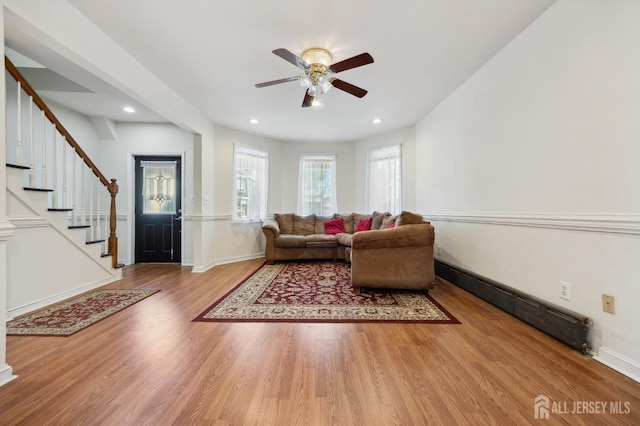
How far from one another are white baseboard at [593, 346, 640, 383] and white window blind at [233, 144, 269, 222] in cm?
479

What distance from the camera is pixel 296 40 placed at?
2291 millimetres

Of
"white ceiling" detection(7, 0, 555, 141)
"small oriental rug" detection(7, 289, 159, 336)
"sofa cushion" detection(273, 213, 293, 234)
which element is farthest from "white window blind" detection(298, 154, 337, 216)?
"small oriental rug" detection(7, 289, 159, 336)

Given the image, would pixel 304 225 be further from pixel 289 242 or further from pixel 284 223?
pixel 289 242

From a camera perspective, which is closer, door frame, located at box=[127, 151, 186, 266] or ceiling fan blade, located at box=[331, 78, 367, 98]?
ceiling fan blade, located at box=[331, 78, 367, 98]

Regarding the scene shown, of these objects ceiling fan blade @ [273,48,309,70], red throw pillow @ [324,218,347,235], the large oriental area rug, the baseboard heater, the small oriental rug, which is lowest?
the small oriental rug

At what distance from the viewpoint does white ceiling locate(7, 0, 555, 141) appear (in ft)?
6.37

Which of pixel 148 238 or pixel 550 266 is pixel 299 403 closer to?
pixel 550 266

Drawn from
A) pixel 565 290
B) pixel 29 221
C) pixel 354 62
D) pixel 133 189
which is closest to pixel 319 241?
pixel 354 62

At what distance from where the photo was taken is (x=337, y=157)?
5.80 m

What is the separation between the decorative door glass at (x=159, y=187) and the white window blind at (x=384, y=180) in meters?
3.80

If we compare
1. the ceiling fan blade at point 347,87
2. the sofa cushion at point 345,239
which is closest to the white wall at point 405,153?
the sofa cushion at point 345,239

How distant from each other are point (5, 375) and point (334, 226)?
177 inches

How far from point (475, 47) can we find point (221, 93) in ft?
9.52

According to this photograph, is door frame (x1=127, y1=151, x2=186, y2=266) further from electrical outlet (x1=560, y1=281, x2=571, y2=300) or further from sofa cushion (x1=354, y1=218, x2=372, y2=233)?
electrical outlet (x1=560, y1=281, x2=571, y2=300)
